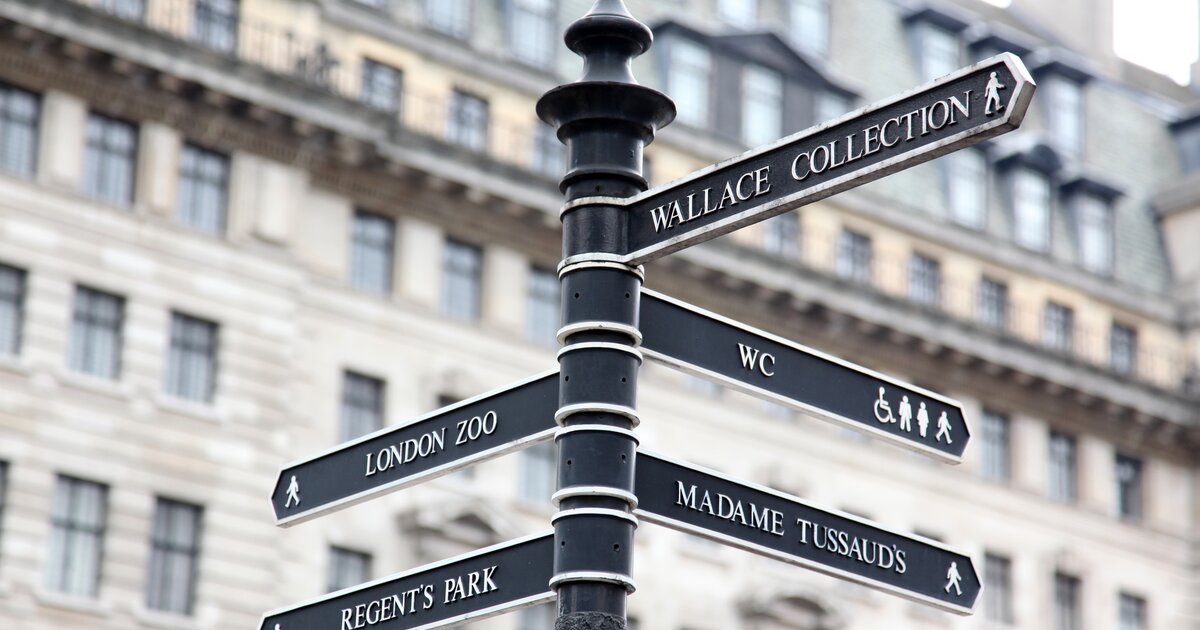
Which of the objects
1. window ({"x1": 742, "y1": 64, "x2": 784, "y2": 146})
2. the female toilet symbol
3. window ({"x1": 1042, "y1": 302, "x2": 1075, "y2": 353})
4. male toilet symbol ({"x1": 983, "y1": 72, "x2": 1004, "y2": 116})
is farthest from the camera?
window ({"x1": 1042, "y1": 302, "x2": 1075, "y2": 353})

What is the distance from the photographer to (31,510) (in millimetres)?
32625

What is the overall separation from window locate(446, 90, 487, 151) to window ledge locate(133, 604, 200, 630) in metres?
10.0

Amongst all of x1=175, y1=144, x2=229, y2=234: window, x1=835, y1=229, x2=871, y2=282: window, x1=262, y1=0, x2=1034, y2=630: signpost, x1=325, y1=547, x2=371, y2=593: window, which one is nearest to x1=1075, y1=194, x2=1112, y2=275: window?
x1=835, y1=229, x2=871, y2=282: window

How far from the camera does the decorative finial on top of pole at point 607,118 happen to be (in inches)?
314

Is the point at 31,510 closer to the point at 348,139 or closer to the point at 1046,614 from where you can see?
the point at 348,139

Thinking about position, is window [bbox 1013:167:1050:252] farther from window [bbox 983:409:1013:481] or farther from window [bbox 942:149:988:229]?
window [bbox 983:409:1013:481]

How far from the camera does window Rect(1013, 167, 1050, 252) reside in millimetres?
48781

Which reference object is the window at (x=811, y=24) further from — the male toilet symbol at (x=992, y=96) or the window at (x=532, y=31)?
the male toilet symbol at (x=992, y=96)

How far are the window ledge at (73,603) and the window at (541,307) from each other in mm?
9641

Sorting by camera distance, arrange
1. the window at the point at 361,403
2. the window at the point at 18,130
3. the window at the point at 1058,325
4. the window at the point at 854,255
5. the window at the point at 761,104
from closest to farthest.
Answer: the window at the point at 18,130 → the window at the point at 361,403 → the window at the point at 761,104 → the window at the point at 854,255 → the window at the point at 1058,325

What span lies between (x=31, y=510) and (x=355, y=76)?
984cm

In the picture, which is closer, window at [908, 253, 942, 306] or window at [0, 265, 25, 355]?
window at [0, 265, 25, 355]

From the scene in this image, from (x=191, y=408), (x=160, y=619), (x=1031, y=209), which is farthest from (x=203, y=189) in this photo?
(x=1031, y=209)

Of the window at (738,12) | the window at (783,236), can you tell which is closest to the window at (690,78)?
the window at (738,12)
